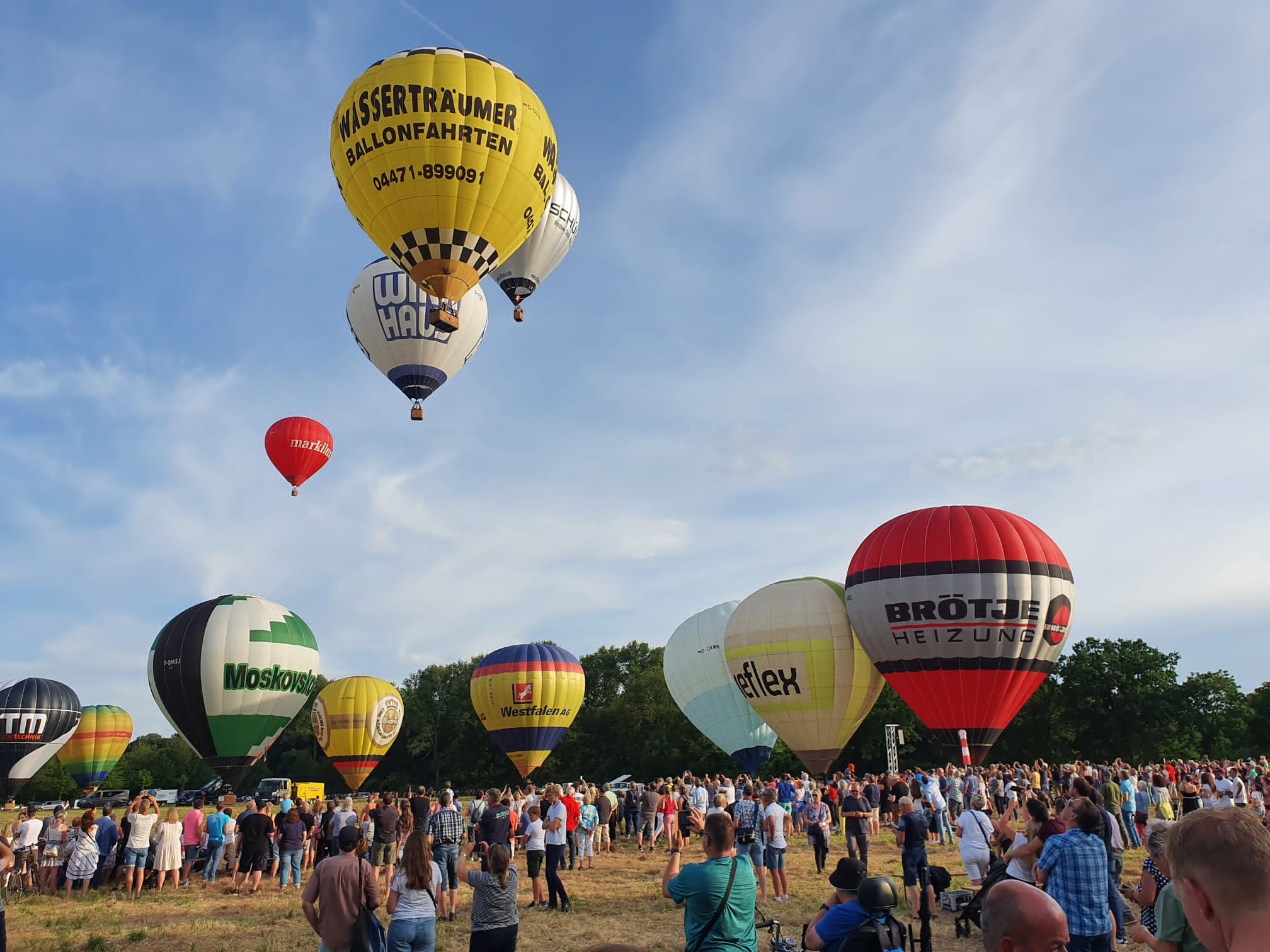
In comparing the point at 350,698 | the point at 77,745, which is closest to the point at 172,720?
the point at 350,698

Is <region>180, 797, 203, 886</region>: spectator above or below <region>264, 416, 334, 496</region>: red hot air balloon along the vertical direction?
below

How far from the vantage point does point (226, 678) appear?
27.7 m

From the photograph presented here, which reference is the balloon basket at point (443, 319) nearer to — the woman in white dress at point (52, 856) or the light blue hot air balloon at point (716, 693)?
the woman in white dress at point (52, 856)

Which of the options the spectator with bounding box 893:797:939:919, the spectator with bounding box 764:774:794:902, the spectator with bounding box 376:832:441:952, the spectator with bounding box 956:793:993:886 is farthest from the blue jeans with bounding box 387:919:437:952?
the spectator with bounding box 764:774:794:902

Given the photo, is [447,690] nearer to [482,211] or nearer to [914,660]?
[914,660]

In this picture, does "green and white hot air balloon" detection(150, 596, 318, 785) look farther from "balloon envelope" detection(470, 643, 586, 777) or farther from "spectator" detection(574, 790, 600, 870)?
"spectator" detection(574, 790, 600, 870)

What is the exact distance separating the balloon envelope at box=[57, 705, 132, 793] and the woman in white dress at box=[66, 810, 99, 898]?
152 ft

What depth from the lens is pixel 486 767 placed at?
69375mm

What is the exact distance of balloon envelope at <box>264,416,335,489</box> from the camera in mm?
30609

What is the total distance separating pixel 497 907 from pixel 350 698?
30846 millimetres

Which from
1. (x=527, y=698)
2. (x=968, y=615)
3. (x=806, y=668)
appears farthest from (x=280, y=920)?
(x=527, y=698)

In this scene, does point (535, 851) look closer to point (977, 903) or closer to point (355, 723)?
point (977, 903)

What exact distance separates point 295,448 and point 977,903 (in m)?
26.7

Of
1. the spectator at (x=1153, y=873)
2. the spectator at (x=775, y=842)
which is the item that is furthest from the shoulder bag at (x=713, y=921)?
the spectator at (x=775, y=842)
